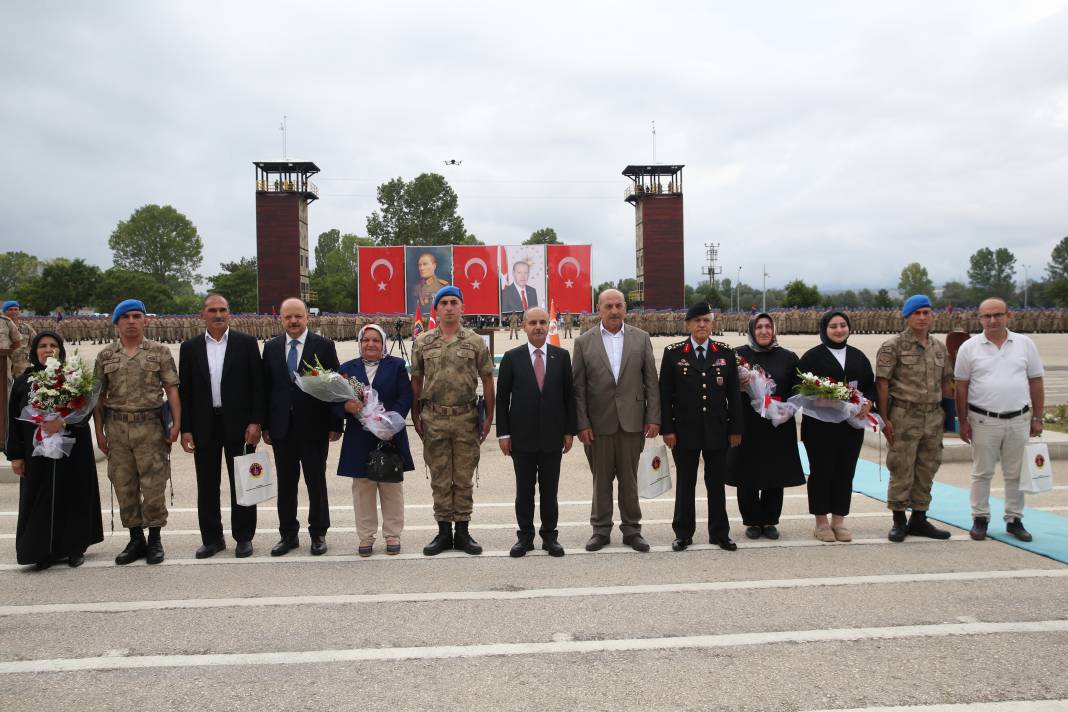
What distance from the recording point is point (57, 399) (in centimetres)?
Result: 511

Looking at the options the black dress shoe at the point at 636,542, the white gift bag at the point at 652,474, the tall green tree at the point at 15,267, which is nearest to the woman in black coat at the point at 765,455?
the white gift bag at the point at 652,474

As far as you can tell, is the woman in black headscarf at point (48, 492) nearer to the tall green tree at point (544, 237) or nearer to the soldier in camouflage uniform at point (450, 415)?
the soldier in camouflage uniform at point (450, 415)

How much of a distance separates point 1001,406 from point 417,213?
79.3 meters

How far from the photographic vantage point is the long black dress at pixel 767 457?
571 cm

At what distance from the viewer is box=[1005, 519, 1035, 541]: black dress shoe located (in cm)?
551

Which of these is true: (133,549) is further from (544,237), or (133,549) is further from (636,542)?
A: (544,237)

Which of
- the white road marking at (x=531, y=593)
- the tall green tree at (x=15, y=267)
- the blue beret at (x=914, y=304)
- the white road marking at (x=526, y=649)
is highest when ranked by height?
the tall green tree at (x=15, y=267)

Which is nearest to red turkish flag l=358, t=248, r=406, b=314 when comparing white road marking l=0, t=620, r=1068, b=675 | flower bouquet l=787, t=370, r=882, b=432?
flower bouquet l=787, t=370, r=882, b=432

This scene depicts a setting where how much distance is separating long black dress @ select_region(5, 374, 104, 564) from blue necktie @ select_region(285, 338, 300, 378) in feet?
5.10

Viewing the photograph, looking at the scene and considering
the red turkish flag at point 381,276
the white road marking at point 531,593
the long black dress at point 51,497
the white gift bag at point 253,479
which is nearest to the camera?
the white road marking at point 531,593

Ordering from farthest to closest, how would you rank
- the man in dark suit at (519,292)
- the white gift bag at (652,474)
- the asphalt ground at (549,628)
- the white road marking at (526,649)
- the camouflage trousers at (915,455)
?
the man in dark suit at (519,292)
the camouflage trousers at (915,455)
the white gift bag at (652,474)
the white road marking at (526,649)
the asphalt ground at (549,628)

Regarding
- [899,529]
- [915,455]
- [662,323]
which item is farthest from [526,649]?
[662,323]

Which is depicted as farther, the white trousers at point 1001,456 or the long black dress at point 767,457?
the long black dress at point 767,457

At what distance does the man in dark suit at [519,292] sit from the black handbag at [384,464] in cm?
4106
